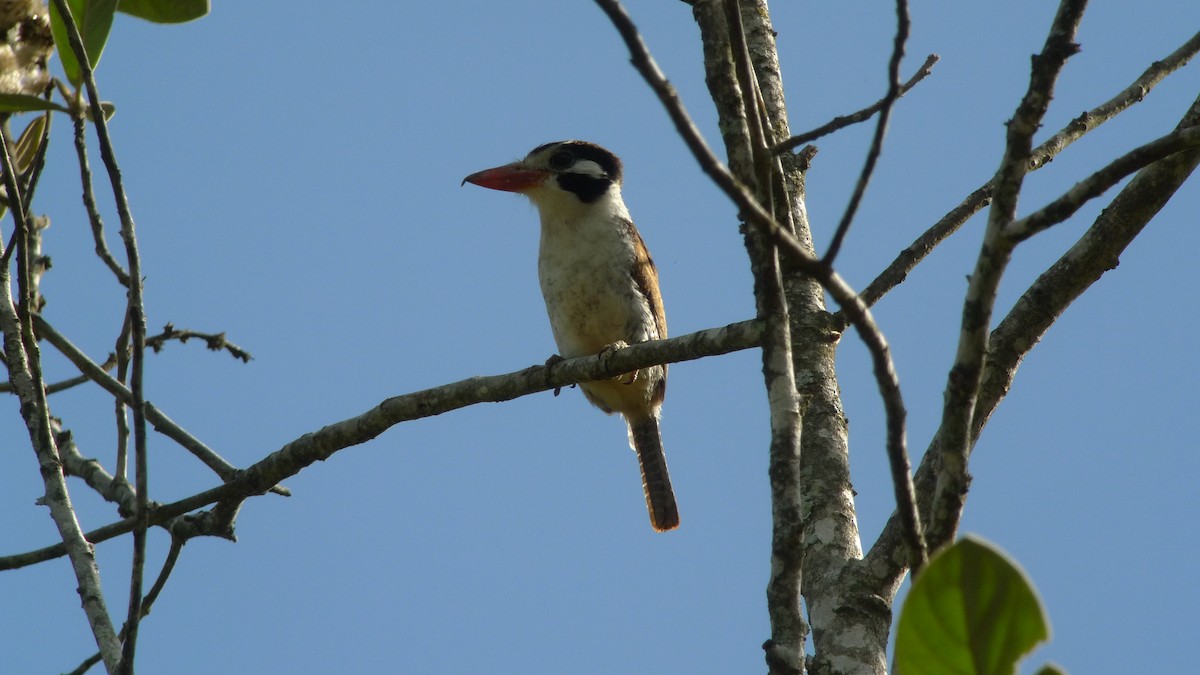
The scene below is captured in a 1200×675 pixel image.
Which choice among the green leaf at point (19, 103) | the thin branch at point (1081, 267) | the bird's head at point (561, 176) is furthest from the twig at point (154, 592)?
the bird's head at point (561, 176)

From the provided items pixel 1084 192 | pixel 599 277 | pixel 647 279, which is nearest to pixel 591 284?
pixel 599 277

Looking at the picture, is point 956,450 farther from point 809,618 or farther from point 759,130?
point 809,618

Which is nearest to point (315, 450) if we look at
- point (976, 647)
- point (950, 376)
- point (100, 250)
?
point (100, 250)

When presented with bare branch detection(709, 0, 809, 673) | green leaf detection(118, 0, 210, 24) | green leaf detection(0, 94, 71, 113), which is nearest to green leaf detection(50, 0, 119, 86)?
green leaf detection(0, 94, 71, 113)

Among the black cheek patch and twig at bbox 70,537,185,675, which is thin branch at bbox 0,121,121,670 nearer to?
twig at bbox 70,537,185,675

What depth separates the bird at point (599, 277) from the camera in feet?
15.8

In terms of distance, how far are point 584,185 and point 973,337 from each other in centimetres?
370

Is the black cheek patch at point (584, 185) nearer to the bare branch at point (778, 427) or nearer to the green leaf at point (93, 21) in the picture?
the green leaf at point (93, 21)

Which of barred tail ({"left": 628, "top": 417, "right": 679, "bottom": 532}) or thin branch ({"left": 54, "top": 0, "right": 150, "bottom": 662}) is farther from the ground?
barred tail ({"left": 628, "top": 417, "right": 679, "bottom": 532})

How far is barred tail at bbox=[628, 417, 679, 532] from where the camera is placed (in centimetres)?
559

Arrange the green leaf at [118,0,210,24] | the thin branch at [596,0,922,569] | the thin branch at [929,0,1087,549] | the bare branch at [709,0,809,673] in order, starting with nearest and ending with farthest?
the thin branch at [596,0,922,569]
the thin branch at [929,0,1087,549]
the bare branch at [709,0,809,673]
the green leaf at [118,0,210,24]

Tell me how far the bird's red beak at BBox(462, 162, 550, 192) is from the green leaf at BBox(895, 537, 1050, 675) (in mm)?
4249

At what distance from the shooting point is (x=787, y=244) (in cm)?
143

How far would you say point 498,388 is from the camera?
334 cm
